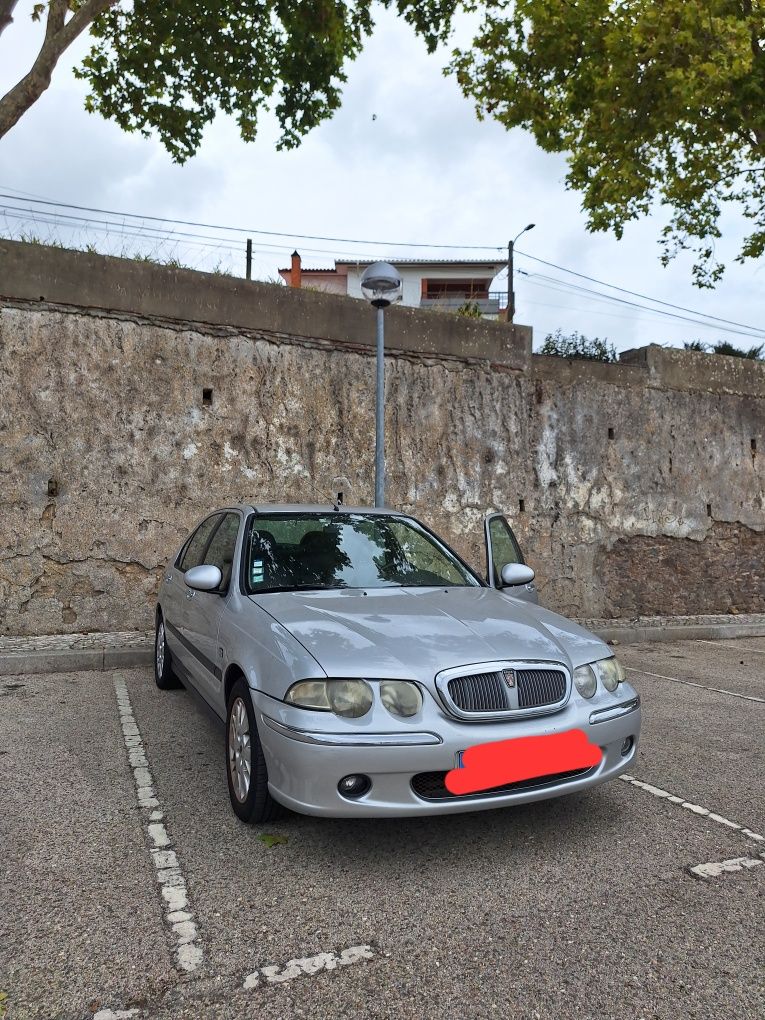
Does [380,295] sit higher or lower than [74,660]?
higher

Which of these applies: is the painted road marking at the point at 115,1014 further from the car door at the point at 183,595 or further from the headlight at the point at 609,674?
the car door at the point at 183,595

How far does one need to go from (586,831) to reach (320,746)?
128cm

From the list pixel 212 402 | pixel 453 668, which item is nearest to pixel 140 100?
pixel 212 402

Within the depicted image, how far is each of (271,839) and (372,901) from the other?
24.9 inches

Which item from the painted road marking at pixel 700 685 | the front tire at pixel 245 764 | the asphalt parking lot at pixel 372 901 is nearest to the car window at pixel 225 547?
the front tire at pixel 245 764

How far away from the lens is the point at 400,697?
9.14 feet

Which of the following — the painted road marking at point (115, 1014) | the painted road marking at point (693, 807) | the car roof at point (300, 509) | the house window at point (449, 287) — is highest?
the house window at point (449, 287)

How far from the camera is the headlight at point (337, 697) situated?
9.05 feet

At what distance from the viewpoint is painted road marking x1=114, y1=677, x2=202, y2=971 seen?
2.22 meters

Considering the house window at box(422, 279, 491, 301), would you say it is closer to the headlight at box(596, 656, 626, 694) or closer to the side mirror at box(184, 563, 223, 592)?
the side mirror at box(184, 563, 223, 592)

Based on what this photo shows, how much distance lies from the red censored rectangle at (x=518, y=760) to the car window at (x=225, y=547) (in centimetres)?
176

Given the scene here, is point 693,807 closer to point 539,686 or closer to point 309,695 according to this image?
point 539,686

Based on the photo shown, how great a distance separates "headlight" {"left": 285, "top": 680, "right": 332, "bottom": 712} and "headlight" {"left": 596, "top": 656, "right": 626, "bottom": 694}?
49.0 inches

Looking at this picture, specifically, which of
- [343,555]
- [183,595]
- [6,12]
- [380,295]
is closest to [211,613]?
[343,555]
